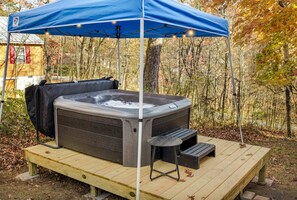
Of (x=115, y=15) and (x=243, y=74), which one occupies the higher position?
(x=115, y=15)

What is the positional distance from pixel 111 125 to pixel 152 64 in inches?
158

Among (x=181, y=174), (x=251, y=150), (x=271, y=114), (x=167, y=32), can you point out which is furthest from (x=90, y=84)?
(x=271, y=114)

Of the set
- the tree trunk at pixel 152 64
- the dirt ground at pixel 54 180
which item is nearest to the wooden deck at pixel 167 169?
the dirt ground at pixel 54 180

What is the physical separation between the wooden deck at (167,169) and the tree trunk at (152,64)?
3387 mm

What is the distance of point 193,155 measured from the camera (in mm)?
3100

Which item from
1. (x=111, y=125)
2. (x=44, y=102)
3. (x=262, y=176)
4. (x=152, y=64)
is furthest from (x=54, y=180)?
(x=152, y=64)

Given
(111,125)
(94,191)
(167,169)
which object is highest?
(111,125)

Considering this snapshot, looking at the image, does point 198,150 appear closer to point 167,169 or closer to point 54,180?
point 167,169

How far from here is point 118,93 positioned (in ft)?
15.8

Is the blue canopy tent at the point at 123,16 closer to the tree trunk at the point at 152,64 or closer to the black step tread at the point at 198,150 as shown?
the black step tread at the point at 198,150

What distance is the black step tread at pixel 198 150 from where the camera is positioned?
3.15m

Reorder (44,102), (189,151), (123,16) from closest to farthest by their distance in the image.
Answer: (123,16) → (189,151) → (44,102)

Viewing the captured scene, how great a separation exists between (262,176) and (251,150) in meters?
0.37

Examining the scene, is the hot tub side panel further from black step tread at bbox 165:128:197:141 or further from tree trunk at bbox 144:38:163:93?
tree trunk at bbox 144:38:163:93
